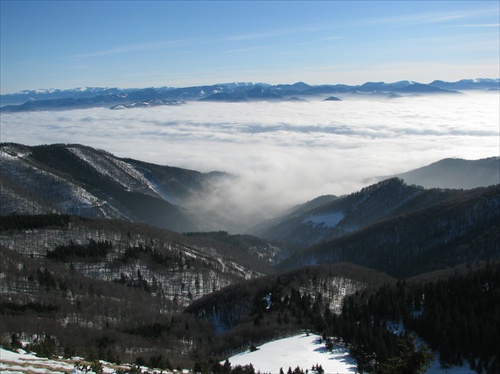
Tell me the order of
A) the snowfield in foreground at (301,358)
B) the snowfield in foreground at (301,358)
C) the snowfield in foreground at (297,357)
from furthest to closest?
the snowfield in foreground at (297,357) < the snowfield in foreground at (301,358) < the snowfield in foreground at (301,358)

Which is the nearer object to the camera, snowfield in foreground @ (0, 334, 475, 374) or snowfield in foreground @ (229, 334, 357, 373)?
snowfield in foreground @ (0, 334, 475, 374)

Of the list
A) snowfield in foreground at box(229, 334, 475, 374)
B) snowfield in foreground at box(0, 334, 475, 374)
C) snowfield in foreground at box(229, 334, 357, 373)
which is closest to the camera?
snowfield in foreground at box(229, 334, 475, 374)

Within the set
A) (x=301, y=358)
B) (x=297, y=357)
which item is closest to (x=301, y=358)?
(x=301, y=358)

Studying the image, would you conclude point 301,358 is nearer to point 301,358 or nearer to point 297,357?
point 301,358

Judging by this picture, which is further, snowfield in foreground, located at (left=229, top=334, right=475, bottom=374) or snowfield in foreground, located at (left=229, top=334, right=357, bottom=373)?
snowfield in foreground, located at (left=229, top=334, right=357, bottom=373)

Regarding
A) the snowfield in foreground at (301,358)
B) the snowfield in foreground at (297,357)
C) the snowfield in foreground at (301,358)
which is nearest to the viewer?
the snowfield in foreground at (301,358)

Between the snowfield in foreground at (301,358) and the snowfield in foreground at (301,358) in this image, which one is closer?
the snowfield in foreground at (301,358)

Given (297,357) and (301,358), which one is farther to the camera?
(297,357)

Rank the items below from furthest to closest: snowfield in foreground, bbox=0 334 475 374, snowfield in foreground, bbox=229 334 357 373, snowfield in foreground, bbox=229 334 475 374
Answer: snowfield in foreground, bbox=229 334 357 373, snowfield in foreground, bbox=0 334 475 374, snowfield in foreground, bbox=229 334 475 374
